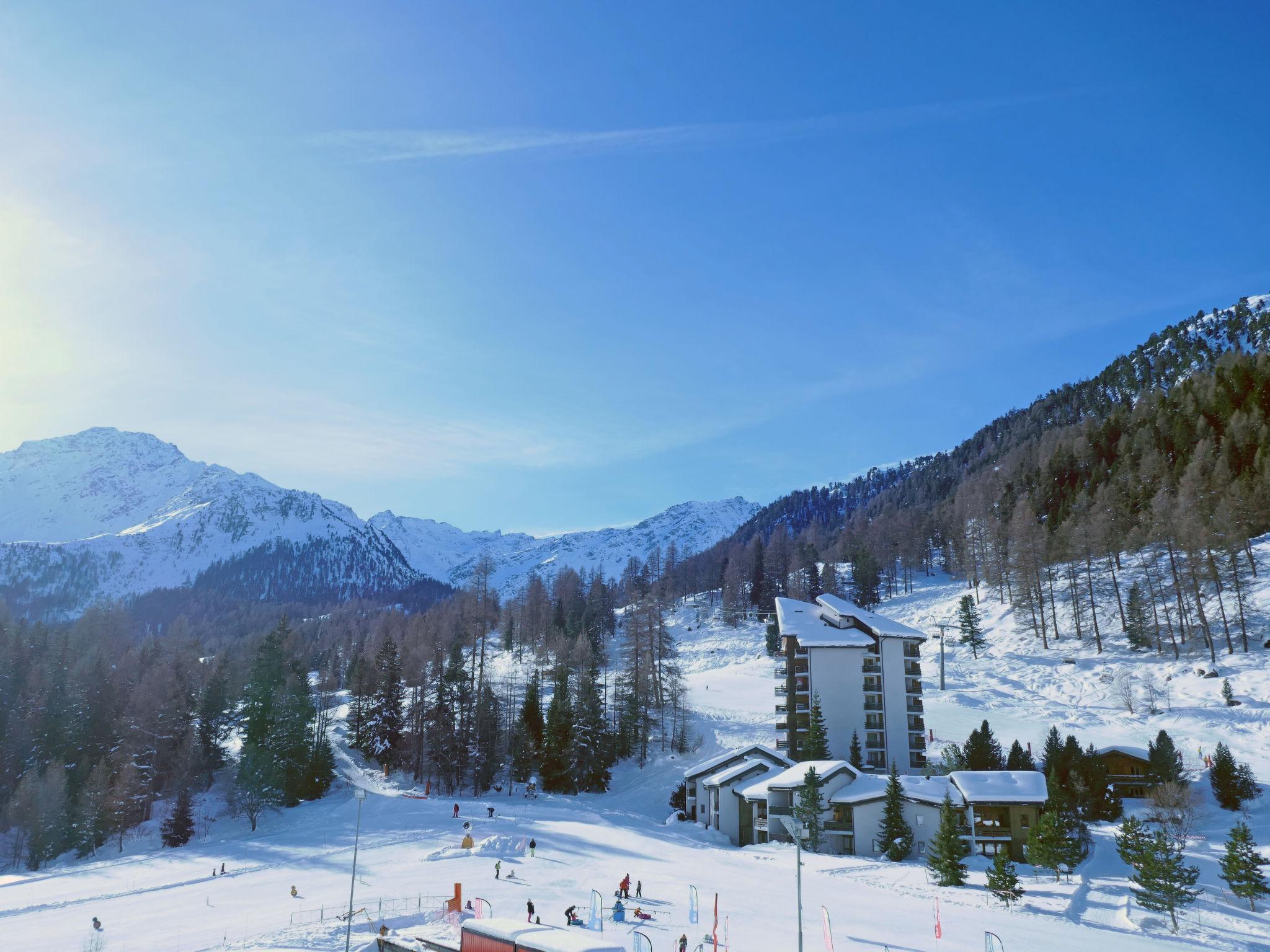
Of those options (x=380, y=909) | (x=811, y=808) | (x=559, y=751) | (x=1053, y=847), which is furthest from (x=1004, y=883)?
(x=559, y=751)

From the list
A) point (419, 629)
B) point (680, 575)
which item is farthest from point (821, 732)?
point (680, 575)

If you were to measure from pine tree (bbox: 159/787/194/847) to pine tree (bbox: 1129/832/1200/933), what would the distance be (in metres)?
65.4

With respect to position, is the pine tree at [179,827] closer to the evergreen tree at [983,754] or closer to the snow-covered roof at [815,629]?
the snow-covered roof at [815,629]

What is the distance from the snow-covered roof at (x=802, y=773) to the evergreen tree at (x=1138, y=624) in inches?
1584

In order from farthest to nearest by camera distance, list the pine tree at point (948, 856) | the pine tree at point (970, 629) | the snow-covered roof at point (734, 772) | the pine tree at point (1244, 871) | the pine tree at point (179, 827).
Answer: the pine tree at point (970, 629), the pine tree at point (179, 827), the snow-covered roof at point (734, 772), the pine tree at point (948, 856), the pine tree at point (1244, 871)

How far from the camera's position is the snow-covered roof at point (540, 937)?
2118 cm

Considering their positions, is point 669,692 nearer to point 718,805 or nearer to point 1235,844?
point 718,805

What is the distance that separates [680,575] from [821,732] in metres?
114

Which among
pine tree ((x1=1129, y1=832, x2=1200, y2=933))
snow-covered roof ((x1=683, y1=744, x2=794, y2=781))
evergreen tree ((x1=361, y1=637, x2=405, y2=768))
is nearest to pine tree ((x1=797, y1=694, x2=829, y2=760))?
snow-covered roof ((x1=683, y1=744, x2=794, y2=781))

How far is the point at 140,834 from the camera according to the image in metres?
66.6

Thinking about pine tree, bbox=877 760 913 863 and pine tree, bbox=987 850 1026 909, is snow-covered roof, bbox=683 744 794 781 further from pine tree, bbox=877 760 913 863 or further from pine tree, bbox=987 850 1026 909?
pine tree, bbox=987 850 1026 909

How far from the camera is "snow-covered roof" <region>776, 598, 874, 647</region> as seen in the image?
73000 millimetres

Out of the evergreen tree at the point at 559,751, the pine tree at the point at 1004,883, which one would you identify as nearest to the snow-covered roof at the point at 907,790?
the pine tree at the point at 1004,883

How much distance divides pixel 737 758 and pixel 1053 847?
85.1 ft
